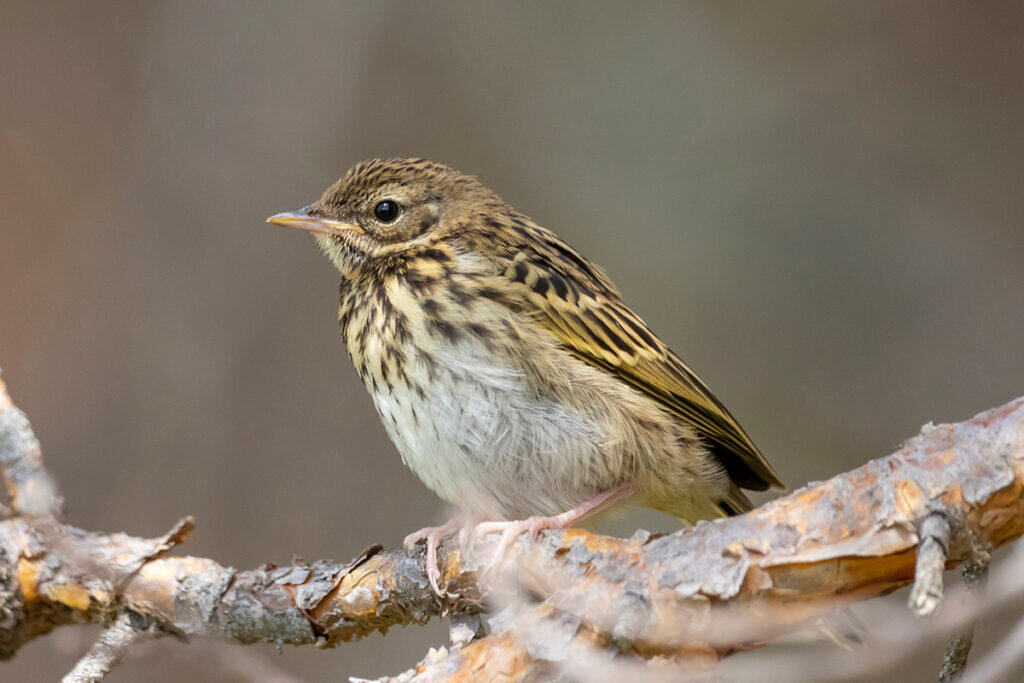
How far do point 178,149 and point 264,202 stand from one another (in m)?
0.48

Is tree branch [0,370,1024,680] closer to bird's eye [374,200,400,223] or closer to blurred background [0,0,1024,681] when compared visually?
bird's eye [374,200,400,223]

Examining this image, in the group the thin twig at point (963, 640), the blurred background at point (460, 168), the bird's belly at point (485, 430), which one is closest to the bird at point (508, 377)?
the bird's belly at point (485, 430)

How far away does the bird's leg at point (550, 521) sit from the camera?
2.69m

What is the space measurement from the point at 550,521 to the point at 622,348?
612mm

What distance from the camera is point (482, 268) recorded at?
3.17 metres

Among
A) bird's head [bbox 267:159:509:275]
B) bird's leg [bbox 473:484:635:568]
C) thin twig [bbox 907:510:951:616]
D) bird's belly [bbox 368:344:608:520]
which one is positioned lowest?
thin twig [bbox 907:510:951:616]

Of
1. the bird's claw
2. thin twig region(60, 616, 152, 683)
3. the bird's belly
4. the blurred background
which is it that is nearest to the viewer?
thin twig region(60, 616, 152, 683)

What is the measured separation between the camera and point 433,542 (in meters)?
2.84

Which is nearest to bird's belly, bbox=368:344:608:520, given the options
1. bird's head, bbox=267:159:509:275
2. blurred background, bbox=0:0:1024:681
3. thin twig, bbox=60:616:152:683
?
bird's head, bbox=267:159:509:275

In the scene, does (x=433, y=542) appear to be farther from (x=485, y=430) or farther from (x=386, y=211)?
(x=386, y=211)

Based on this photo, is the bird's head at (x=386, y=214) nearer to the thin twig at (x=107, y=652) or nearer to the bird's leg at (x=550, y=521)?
the bird's leg at (x=550, y=521)

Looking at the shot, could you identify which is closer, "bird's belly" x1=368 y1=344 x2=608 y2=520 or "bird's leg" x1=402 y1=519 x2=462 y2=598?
"bird's leg" x1=402 y1=519 x2=462 y2=598

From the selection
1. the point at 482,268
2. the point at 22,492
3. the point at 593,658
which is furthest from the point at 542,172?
the point at 593,658

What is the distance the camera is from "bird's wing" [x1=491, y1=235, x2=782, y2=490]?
3.12 meters
